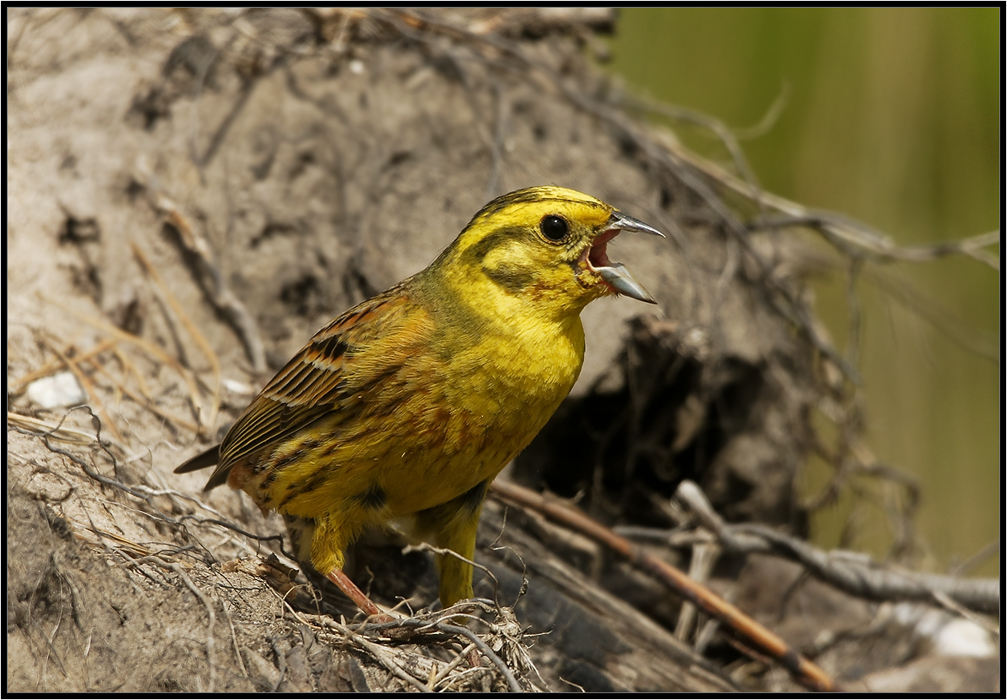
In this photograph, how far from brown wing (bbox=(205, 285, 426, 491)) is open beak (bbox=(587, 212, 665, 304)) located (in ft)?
2.14

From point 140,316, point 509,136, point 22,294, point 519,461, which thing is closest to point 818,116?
point 509,136

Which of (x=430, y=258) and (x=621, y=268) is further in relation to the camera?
(x=430, y=258)

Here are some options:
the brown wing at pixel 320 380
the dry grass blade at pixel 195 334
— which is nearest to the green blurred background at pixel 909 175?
the brown wing at pixel 320 380

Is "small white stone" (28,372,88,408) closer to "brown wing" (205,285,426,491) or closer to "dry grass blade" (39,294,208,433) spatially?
"dry grass blade" (39,294,208,433)

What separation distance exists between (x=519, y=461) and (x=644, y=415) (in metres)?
0.72

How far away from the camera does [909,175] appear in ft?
20.3

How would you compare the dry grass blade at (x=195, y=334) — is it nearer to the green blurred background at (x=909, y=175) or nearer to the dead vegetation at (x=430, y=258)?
the dead vegetation at (x=430, y=258)

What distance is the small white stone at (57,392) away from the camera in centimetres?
389

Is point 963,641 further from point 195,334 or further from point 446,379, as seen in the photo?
point 195,334

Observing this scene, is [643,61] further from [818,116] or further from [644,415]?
[644,415]

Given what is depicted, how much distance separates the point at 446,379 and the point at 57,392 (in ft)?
6.19

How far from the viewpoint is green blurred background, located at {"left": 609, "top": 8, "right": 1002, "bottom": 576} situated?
5957 mm

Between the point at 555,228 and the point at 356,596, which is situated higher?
the point at 555,228

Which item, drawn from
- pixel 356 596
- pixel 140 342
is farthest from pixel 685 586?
pixel 140 342
